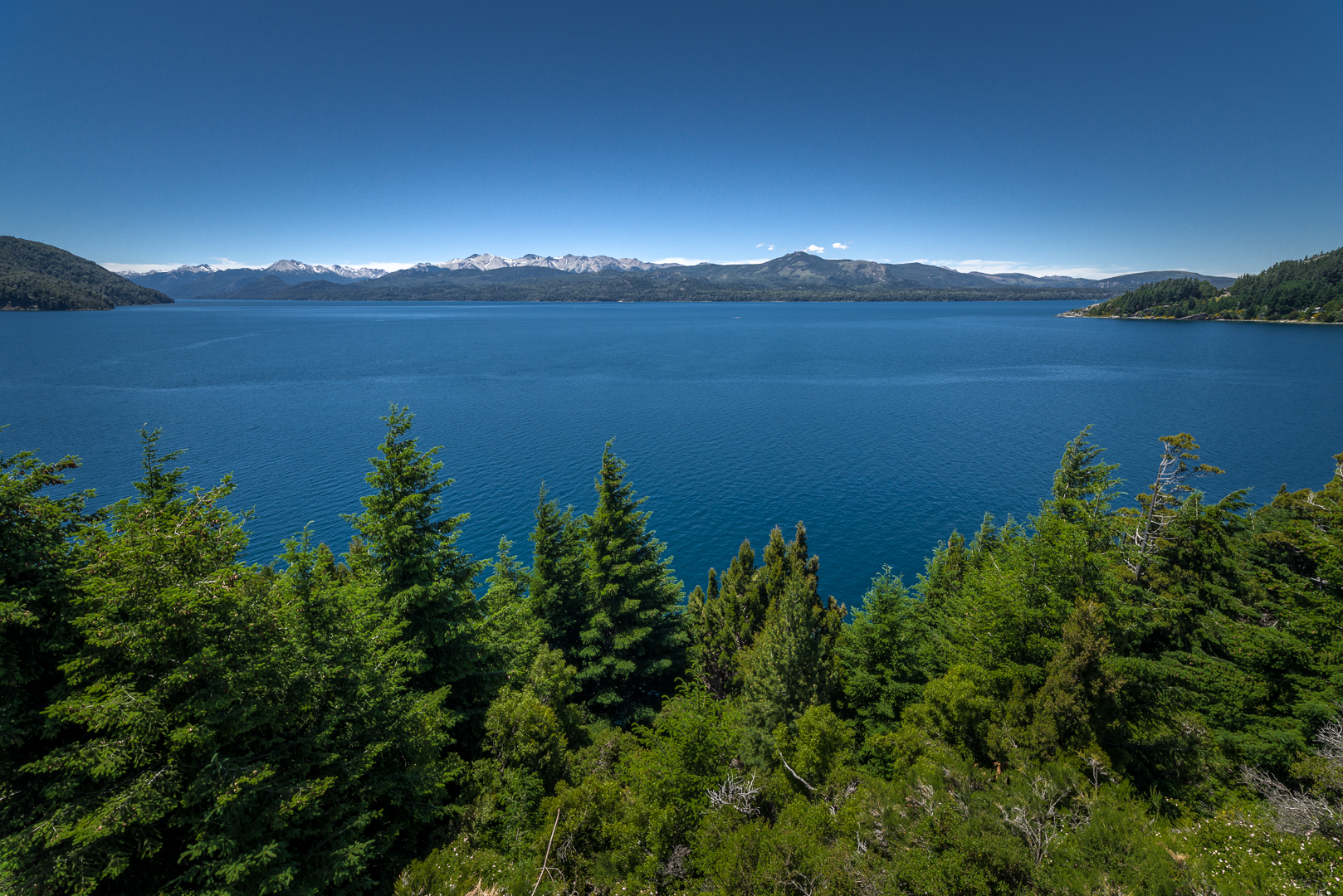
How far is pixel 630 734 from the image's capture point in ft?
66.5

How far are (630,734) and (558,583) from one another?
857cm

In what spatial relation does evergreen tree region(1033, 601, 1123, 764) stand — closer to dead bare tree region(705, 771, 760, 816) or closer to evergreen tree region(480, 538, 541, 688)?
dead bare tree region(705, 771, 760, 816)

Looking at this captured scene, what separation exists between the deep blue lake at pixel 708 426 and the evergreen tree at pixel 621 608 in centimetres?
1422

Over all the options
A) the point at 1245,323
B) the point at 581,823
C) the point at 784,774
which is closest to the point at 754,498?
the point at 784,774

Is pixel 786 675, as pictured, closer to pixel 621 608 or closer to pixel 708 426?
pixel 621 608

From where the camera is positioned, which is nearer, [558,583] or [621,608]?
[621,608]

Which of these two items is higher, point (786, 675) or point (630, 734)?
point (786, 675)

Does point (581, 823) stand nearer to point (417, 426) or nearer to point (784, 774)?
point (784, 774)

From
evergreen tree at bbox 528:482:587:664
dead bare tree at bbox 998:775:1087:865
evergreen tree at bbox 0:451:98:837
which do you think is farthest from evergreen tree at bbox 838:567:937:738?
evergreen tree at bbox 0:451:98:837

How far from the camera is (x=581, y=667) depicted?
87.5 feet

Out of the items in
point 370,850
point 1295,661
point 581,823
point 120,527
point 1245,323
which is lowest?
point 581,823

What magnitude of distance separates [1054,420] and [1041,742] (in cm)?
8169

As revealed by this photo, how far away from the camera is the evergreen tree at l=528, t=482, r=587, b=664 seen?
25.9 m

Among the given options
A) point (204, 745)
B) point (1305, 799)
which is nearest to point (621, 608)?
point (204, 745)
